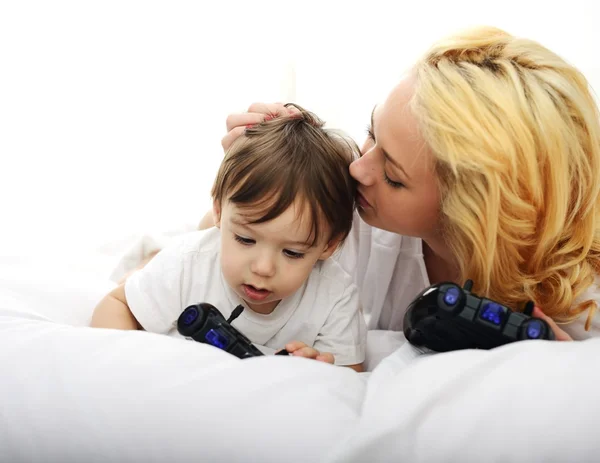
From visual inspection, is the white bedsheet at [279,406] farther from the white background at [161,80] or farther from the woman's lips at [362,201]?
the white background at [161,80]

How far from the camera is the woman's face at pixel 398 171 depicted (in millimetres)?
934

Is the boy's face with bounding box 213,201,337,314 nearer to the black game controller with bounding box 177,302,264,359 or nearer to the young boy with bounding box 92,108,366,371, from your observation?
the young boy with bounding box 92,108,366,371

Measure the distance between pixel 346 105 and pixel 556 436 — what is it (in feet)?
4.85

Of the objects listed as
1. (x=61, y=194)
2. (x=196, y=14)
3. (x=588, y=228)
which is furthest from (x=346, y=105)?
(x=588, y=228)

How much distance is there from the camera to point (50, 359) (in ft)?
2.19

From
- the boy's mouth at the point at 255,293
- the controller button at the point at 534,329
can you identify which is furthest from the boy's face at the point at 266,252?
the controller button at the point at 534,329

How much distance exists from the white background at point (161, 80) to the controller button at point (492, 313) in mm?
1001

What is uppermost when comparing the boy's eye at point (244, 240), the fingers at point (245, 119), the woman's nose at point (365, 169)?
the fingers at point (245, 119)

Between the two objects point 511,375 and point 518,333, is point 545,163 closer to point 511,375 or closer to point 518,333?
point 518,333

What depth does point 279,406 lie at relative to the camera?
0.61 m

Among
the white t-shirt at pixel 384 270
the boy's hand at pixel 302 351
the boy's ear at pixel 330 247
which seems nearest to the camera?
the boy's hand at pixel 302 351

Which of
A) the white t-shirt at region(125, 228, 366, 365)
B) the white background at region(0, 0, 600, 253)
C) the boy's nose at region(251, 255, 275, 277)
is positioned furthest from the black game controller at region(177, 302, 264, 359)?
the white background at region(0, 0, 600, 253)

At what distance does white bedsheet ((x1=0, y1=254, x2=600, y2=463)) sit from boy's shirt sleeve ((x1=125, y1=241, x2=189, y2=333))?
31 centimetres

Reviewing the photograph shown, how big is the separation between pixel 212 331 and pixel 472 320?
0.99 feet
